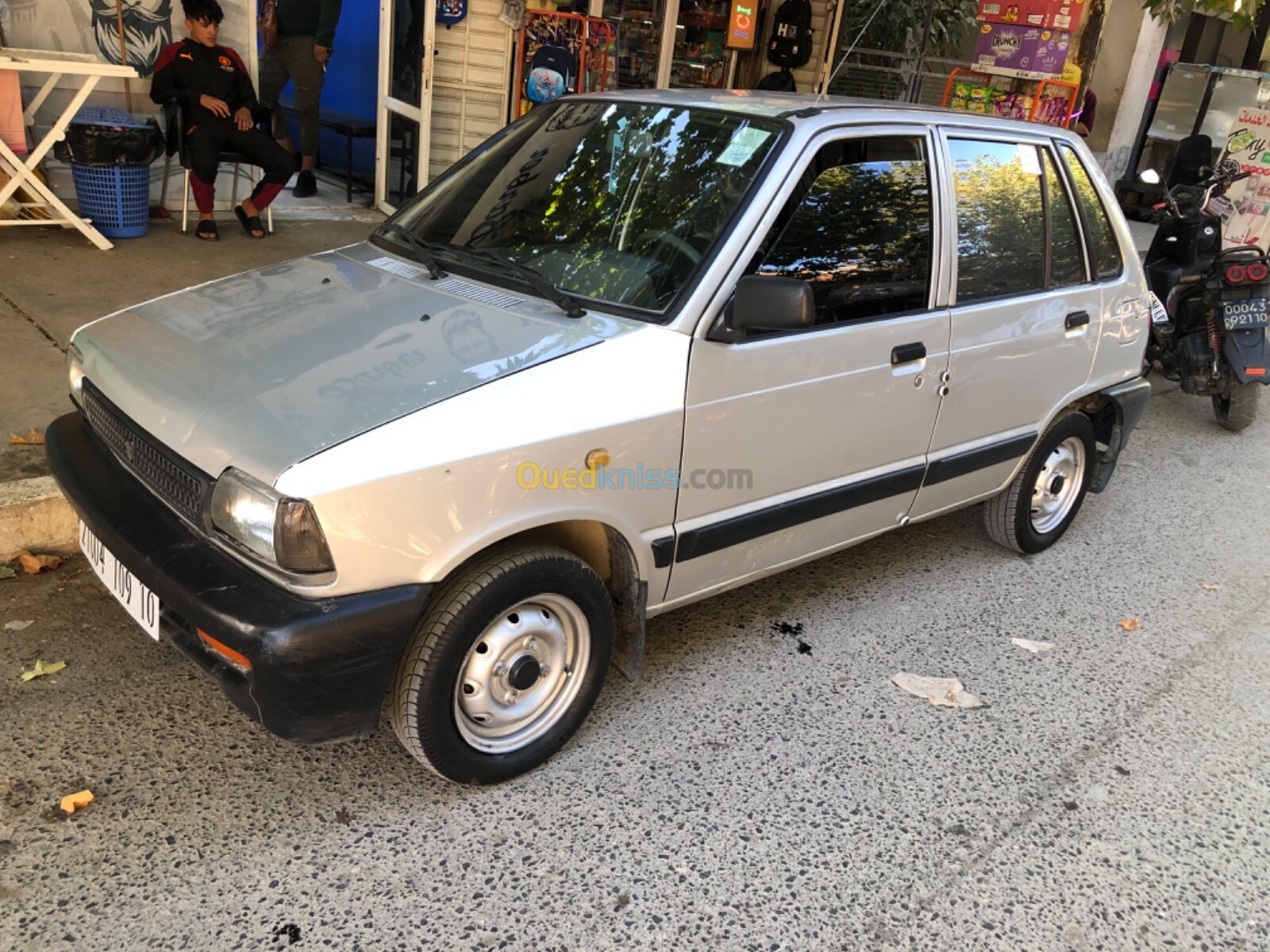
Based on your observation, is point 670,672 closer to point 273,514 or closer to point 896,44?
point 273,514

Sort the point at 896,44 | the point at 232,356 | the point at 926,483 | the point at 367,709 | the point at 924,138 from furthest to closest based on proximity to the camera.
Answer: the point at 896,44 < the point at 926,483 < the point at 924,138 < the point at 232,356 < the point at 367,709

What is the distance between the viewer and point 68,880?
7.72 feet

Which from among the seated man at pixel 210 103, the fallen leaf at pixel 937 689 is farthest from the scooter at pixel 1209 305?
the seated man at pixel 210 103

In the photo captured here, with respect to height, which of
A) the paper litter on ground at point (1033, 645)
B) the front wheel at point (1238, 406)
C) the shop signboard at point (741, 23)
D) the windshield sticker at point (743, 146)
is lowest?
the paper litter on ground at point (1033, 645)

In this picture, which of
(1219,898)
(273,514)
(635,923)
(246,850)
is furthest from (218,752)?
(1219,898)

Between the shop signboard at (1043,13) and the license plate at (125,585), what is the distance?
33.9 ft

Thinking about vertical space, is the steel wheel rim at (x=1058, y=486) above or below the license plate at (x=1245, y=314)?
below

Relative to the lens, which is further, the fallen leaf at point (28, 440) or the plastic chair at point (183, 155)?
the plastic chair at point (183, 155)

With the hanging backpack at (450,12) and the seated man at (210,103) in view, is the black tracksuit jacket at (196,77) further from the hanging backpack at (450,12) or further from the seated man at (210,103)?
the hanging backpack at (450,12)

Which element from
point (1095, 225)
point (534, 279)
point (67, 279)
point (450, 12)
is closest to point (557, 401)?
point (534, 279)

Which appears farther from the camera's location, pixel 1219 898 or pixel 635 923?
pixel 1219 898

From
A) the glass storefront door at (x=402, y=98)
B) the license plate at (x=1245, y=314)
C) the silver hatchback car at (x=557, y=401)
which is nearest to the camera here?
the silver hatchback car at (x=557, y=401)

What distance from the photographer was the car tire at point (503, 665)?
8.20 feet

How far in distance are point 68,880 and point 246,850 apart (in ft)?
1.30
